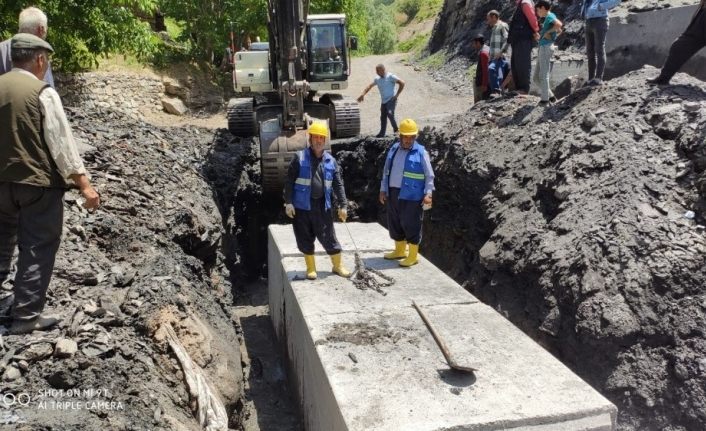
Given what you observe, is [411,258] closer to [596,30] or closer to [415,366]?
[415,366]

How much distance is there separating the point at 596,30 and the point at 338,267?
15.4 feet

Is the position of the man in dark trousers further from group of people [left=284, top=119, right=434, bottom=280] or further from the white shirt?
the white shirt

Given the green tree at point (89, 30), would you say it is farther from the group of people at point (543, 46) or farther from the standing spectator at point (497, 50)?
the standing spectator at point (497, 50)

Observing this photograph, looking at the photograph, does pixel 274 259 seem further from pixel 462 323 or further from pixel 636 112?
pixel 636 112

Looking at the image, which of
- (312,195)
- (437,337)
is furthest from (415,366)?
(312,195)

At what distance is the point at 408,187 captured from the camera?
19.7 feet

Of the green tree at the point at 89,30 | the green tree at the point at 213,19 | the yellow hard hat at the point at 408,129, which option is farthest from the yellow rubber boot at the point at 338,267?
the green tree at the point at 213,19

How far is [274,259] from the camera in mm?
7445

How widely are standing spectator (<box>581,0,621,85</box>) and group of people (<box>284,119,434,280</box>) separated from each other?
3.20 meters

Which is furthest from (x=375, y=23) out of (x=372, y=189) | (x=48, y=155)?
(x=48, y=155)

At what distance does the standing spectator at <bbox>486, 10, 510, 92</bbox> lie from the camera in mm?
9200

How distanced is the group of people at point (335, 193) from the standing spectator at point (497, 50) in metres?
4.19

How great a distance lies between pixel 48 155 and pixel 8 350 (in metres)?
1.20

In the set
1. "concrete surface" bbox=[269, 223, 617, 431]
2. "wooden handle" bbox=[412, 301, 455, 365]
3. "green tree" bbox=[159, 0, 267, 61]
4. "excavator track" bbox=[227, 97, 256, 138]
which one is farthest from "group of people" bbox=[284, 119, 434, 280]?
"green tree" bbox=[159, 0, 267, 61]
